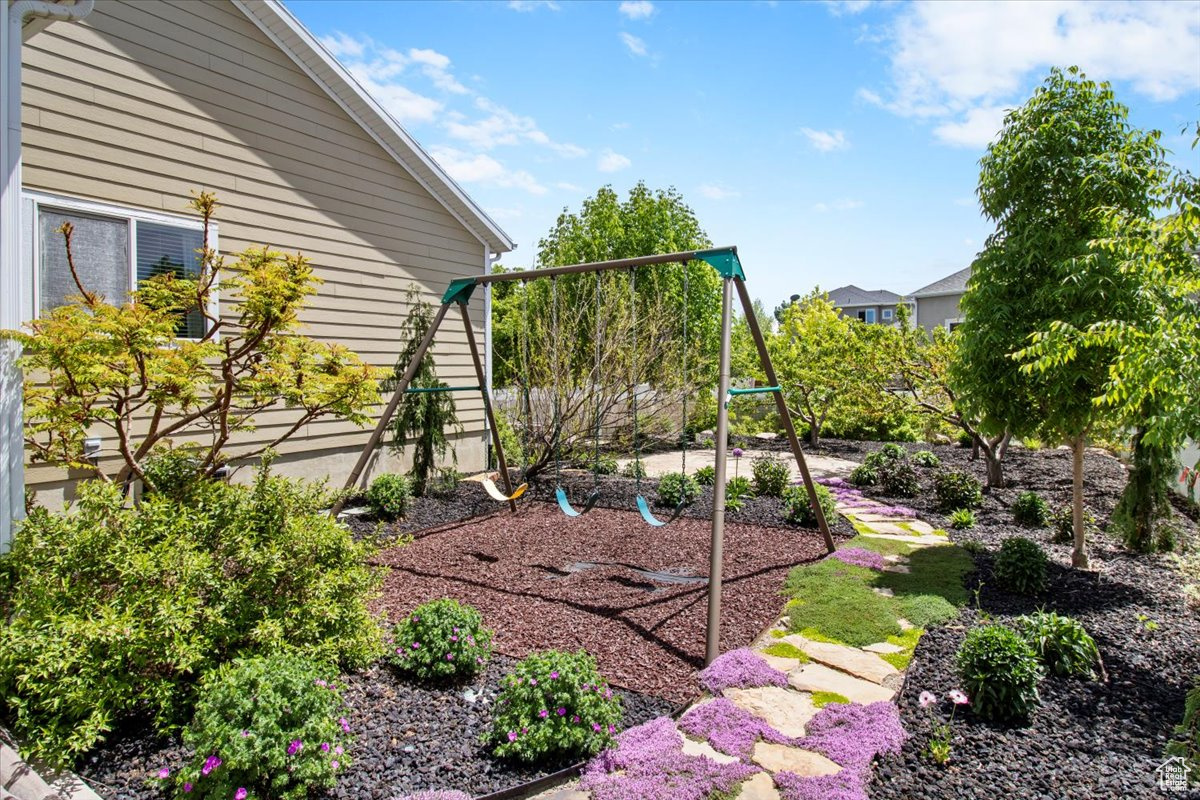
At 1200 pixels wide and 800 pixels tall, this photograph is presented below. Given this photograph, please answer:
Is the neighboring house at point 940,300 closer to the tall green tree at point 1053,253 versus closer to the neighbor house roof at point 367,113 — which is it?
the neighbor house roof at point 367,113

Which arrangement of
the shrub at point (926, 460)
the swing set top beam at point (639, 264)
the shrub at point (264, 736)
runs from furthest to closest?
the shrub at point (926, 460) < the swing set top beam at point (639, 264) < the shrub at point (264, 736)

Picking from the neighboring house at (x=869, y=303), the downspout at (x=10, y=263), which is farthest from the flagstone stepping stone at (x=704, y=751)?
the neighboring house at (x=869, y=303)

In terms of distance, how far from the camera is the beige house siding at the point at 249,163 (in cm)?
580

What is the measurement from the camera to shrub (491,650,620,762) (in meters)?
2.99

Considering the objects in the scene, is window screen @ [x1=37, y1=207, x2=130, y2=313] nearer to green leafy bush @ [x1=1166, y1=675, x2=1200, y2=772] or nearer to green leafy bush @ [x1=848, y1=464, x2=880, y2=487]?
green leafy bush @ [x1=1166, y1=675, x2=1200, y2=772]

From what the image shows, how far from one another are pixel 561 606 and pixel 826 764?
252 centimetres

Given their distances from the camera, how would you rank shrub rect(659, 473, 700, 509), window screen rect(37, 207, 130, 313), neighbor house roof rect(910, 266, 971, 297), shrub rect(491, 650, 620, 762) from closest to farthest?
shrub rect(491, 650, 620, 762), window screen rect(37, 207, 130, 313), shrub rect(659, 473, 700, 509), neighbor house roof rect(910, 266, 971, 297)

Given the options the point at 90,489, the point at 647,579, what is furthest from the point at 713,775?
the point at 90,489

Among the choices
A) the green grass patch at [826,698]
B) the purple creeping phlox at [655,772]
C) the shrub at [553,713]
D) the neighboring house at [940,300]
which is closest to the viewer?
the purple creeping phlox at [655,772]

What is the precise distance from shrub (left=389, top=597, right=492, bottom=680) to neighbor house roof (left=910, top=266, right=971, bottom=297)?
82.0 feet

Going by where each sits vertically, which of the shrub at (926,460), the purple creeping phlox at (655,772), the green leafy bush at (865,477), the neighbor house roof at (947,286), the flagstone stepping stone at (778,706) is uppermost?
the neighbor house roof at (947,286)

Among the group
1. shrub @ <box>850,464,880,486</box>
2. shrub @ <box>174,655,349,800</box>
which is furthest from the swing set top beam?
shrub @ <box>850,464,880,486</box>

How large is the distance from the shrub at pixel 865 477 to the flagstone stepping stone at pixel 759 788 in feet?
25.8

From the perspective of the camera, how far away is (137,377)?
4699 millimetres
